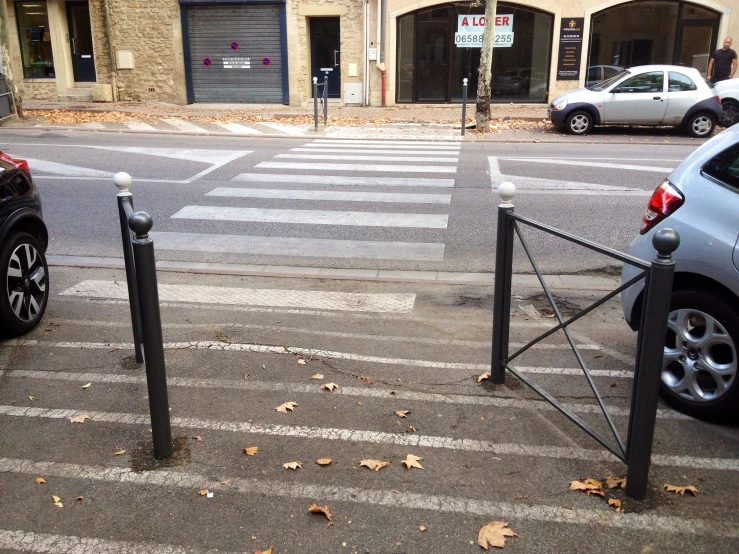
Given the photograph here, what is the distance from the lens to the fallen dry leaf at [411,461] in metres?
3.92

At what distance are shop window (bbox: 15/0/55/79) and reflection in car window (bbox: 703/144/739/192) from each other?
25.4 m

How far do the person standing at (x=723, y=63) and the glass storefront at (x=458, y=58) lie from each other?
5087 millimetres

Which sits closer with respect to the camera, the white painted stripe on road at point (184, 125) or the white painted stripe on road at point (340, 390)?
the white painted stripe on road at point (340, 390)

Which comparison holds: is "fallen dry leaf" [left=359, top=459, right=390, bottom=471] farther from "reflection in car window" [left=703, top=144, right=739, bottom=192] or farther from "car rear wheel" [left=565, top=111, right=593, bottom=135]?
"car rear wheel" [left=565, top=111, right=593, bottom=135]

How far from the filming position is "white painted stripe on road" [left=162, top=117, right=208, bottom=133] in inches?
753

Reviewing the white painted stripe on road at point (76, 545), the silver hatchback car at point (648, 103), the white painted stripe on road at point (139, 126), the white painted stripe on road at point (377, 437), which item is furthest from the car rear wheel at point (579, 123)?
the white painted stripe on road at point (76, 545)

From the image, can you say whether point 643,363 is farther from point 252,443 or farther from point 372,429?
point 252,443

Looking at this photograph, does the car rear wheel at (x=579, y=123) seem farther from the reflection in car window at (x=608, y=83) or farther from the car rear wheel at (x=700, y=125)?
the car rear wheel at (x=700, y=125)

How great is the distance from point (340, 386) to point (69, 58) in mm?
24417

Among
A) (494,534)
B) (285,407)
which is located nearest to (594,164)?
(285,407)

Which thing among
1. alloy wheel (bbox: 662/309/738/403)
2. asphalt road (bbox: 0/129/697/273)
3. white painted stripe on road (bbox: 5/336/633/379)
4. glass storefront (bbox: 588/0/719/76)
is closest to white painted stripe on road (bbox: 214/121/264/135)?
asphalt road (bbox: 0/129/697/273)

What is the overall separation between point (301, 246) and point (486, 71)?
1111cm

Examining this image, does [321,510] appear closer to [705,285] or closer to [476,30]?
[705,285]

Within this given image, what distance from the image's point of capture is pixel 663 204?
15.5ft
